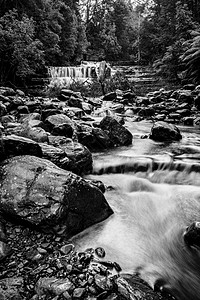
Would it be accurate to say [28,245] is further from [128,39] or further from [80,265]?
[128,39]

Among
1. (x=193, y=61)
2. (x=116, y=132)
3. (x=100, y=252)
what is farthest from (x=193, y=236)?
(x=193, y=61)

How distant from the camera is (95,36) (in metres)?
38.8

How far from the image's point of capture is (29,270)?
6.08 feet

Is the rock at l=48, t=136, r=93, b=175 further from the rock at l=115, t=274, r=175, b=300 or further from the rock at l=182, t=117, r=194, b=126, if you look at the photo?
the rock at l=182, t=117, r=194, b=126

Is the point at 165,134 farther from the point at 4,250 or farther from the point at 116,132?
the point at 4,250

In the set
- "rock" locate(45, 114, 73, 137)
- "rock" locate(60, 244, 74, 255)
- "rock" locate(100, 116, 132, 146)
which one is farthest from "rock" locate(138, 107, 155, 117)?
"rock" locate(60, 244, 74, 255)

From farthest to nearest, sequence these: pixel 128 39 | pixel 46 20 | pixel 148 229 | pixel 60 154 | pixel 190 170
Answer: pixel 128 39, pixel 46 20, pixel 190 170, pixel 60 154, pixel 148 229

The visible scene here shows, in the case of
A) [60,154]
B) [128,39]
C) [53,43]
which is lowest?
[60,154]

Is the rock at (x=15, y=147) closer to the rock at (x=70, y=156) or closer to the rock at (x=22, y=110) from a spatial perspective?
the rock at (x=70, y=156)

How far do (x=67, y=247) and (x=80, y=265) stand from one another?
0.95 feet

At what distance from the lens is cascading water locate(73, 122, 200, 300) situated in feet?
7.28

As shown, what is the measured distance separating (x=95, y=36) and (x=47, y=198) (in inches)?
1612

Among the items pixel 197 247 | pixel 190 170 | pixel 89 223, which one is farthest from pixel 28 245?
pixel 190 170

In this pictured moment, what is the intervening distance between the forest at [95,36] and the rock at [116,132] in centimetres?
998
